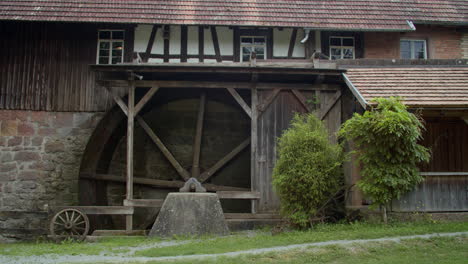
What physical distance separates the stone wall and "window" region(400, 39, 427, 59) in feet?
28.4

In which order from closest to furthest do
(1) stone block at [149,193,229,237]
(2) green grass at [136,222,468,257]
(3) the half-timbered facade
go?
(2) green grass at [136,222,468,257], (1) stone block at [149,193,229,237], (3) the half-timbered facade

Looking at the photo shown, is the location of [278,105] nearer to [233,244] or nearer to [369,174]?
[369,174]

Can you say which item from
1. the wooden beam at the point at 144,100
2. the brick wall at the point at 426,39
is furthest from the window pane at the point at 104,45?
the brick wall at the point at 426,39

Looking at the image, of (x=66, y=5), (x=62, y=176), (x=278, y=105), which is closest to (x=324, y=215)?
(x=278, y=105)

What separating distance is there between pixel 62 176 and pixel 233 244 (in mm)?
6150

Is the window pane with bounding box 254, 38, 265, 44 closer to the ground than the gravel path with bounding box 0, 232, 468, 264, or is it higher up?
higher up

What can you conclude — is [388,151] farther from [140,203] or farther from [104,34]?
[104,34]

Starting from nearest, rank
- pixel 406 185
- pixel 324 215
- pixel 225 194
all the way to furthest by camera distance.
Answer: pixel 406 185 → pixel 324 215 → pixel 225 194

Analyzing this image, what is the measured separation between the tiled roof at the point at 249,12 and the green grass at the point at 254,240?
17.9 feet

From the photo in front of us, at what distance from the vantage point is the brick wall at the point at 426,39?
40.3ft

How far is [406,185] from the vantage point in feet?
27.2

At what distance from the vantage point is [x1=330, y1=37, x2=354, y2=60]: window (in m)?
12.1

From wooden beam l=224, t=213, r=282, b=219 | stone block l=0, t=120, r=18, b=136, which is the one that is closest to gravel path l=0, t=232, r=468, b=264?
wooden beam l=224, t=213, r=282, b=219

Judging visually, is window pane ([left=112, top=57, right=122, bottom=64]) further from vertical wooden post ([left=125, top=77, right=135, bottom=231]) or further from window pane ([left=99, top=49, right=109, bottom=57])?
vertical wooden post ([left=125, top=77, right=135, bottom=231])
